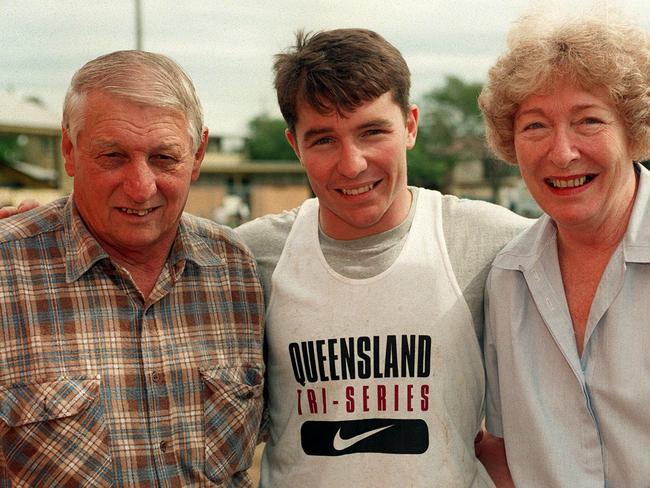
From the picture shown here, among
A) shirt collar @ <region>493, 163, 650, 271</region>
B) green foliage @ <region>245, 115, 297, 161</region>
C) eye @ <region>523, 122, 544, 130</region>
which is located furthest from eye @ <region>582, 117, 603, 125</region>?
green foliage @ <region>245, 115, 297, 161</region>

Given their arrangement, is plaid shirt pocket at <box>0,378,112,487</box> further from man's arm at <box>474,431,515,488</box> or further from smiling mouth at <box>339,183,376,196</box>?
man's arm at <box>474,431,515,488</box>

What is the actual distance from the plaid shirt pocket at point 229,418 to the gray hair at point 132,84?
0.93 m

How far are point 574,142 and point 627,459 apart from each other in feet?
3.54

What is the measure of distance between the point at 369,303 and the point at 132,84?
1195 mm

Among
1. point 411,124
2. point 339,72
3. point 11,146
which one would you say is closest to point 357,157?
point 339,72

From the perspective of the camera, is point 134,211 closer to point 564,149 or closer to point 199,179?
point 564,149

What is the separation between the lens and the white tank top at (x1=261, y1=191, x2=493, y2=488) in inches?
125

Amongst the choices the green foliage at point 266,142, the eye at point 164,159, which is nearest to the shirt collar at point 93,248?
the eye at point 164,159

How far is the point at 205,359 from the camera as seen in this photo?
3.16 metres

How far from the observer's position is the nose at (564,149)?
113 inches

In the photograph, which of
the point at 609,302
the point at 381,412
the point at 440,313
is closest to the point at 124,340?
the point at 381,412

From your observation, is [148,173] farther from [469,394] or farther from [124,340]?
[469,394]

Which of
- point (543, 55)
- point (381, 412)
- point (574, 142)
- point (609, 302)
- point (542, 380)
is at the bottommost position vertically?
point (381, 412)

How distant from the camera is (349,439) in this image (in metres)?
3.20
